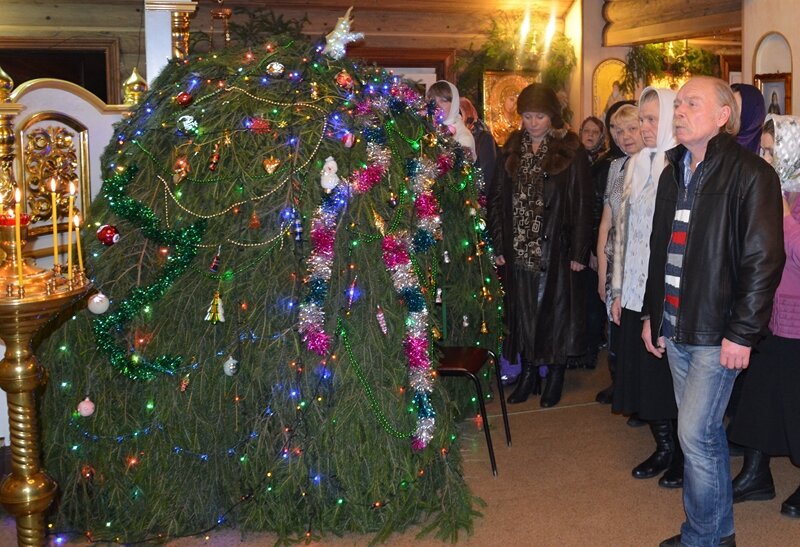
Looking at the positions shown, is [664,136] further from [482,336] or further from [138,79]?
[138,79]

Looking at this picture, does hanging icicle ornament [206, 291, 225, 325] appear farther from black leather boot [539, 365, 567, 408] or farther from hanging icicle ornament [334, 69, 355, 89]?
black leather boot [539, 365, 567, 408]

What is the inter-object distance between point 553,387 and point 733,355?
224 cm

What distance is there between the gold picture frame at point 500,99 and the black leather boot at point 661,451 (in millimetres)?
5019

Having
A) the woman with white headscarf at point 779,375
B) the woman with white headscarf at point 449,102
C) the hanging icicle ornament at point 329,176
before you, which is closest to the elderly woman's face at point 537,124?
the woman with white headscarf at point 449,102

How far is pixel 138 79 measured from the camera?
154 inches

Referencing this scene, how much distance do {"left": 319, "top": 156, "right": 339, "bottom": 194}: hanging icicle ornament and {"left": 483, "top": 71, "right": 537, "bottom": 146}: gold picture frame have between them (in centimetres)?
554

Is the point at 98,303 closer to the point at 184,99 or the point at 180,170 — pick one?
the point at 180,170

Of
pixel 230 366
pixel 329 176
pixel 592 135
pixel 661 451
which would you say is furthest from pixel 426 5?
pixel 230 366

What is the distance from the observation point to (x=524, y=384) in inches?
197

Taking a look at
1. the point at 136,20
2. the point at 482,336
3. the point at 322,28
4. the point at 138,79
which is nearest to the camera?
the point at 138,79

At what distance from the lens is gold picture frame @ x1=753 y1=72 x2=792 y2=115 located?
20.2 ft

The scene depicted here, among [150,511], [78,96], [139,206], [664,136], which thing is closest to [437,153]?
[664,136]

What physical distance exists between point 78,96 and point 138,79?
12.8 inches

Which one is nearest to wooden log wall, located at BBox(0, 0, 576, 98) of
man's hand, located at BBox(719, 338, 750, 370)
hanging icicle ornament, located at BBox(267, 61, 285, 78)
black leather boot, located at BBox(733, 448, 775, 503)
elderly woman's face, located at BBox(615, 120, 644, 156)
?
elderly woman's face, located at BBox(615, 120, 644, 156)
